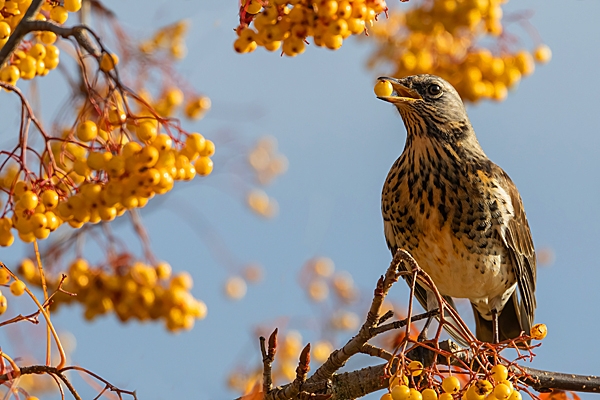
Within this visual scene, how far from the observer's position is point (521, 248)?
12.4 feet

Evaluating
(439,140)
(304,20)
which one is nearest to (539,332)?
(304,20)

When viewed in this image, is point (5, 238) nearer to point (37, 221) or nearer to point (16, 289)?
point (37, 221)

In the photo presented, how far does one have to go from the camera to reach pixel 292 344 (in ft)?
17.2

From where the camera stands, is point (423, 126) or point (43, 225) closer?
point (43, 225)

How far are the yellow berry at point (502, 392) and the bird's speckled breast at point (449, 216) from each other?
69.9 inches

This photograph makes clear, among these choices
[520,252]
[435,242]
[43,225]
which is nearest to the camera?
[43,225]

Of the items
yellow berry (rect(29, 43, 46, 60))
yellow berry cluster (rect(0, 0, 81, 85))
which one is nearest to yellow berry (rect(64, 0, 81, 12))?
yellow berry cluster (rect(0, 0, 81, 85))

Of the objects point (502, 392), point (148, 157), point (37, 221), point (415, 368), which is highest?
point (148, 157)

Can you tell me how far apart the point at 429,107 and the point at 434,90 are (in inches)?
3.7

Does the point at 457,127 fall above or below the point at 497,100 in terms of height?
below

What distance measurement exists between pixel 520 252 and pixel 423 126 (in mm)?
752

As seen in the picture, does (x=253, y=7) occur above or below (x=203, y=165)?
above

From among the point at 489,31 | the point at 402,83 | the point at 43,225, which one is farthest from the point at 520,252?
the point at 43,225

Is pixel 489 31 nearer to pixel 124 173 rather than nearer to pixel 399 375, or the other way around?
pixel 124 173
